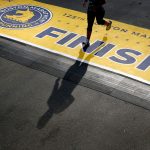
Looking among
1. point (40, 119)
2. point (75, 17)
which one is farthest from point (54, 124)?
point (75, 17)

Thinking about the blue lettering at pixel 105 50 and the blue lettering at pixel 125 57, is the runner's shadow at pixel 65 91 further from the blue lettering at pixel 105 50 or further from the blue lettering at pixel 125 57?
the blue lettering at pixel 125 57

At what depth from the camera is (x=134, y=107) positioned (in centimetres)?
669

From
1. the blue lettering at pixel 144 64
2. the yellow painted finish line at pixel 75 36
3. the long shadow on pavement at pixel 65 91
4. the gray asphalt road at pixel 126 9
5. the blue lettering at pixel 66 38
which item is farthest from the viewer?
the gray asphalt road at pixel 126 9

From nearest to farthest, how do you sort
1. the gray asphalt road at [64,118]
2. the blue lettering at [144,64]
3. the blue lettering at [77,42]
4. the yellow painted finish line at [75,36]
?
1. the gray asphalt road at [64,118]
2. the blue lettering at [144,64]
3. the yellow painted finish line at [75,36]
4. the blue lettering at [77,42]

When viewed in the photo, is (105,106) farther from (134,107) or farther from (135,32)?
(135,32)

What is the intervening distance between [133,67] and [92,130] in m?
2.51

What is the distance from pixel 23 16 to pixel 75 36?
2.38 meters

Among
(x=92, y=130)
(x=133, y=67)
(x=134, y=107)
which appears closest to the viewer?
(x=92, y=130)

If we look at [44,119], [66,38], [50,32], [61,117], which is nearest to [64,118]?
[61,117]

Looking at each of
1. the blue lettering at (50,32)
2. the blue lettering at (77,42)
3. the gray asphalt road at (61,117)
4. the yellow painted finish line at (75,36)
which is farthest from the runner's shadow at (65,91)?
the blue lettering at (50,32)

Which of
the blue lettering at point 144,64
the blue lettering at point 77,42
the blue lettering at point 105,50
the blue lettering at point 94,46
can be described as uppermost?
the blue lettering at point 144,64

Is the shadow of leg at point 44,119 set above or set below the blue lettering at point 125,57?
below

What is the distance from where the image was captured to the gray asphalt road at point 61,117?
5914 mm

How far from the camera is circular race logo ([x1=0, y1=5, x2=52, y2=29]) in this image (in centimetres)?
1039
